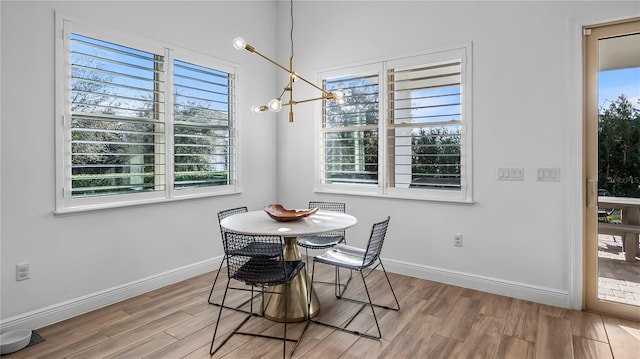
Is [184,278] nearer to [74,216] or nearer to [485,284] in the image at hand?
[74,216]

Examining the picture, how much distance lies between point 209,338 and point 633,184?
3374 millimetres

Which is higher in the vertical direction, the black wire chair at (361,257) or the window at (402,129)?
the window at (402,129)

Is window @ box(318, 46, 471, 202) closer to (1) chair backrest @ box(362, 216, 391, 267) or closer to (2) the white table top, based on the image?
(2) the white table top

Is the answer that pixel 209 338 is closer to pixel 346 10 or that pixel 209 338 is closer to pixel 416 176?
pixel 416 176

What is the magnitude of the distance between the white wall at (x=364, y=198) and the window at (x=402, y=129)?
0.13m

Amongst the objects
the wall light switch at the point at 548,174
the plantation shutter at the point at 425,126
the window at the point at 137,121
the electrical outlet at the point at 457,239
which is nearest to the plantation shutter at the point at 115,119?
the window at the point at 137,121

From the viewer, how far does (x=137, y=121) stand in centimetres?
327

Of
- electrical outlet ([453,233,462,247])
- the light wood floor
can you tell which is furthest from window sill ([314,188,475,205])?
the light wood floor

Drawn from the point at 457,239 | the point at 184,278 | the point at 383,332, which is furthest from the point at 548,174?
the point at 184,278

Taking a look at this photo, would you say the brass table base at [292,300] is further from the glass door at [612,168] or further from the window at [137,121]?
the glass door at [612,168]

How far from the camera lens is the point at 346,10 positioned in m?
4.18

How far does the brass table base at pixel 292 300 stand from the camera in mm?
2797

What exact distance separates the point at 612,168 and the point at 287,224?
2.60 m

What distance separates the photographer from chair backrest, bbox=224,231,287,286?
240 centimetres
